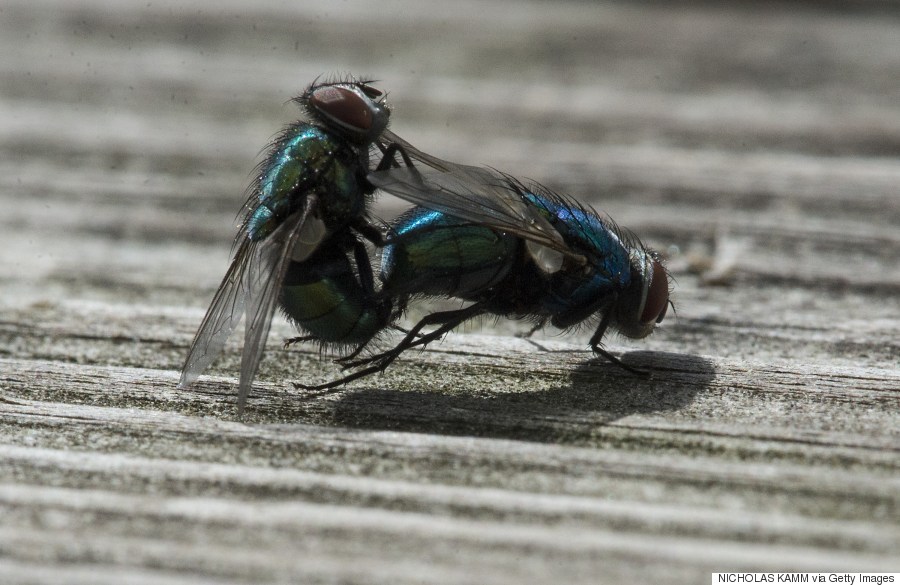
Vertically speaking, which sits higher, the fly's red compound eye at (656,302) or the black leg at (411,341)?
the fly's red compound eye at (656,302)

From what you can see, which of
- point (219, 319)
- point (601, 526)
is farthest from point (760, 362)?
point (219, 319)

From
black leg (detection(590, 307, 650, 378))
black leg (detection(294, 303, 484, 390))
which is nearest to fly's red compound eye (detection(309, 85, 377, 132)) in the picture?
black leg (detection(294, 303, 484, 390))

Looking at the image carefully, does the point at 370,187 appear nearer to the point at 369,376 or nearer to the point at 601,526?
the point at 369,376

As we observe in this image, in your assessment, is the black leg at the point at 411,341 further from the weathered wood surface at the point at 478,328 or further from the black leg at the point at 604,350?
the black leg at the point at 604,350

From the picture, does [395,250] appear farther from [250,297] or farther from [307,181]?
[250,297]

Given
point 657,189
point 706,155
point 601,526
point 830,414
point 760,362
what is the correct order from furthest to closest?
point 706,155 → point 657,189 → point 760,362 → point 830,414 → point 601,526

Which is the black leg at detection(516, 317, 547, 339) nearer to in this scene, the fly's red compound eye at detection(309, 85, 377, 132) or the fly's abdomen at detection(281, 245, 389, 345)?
the fly's abdomen at detection(281, 245, 389, 345)

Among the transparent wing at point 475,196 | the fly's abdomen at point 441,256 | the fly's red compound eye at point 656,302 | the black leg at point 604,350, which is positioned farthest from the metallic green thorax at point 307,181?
the fly's red compound eye at point 656,302
